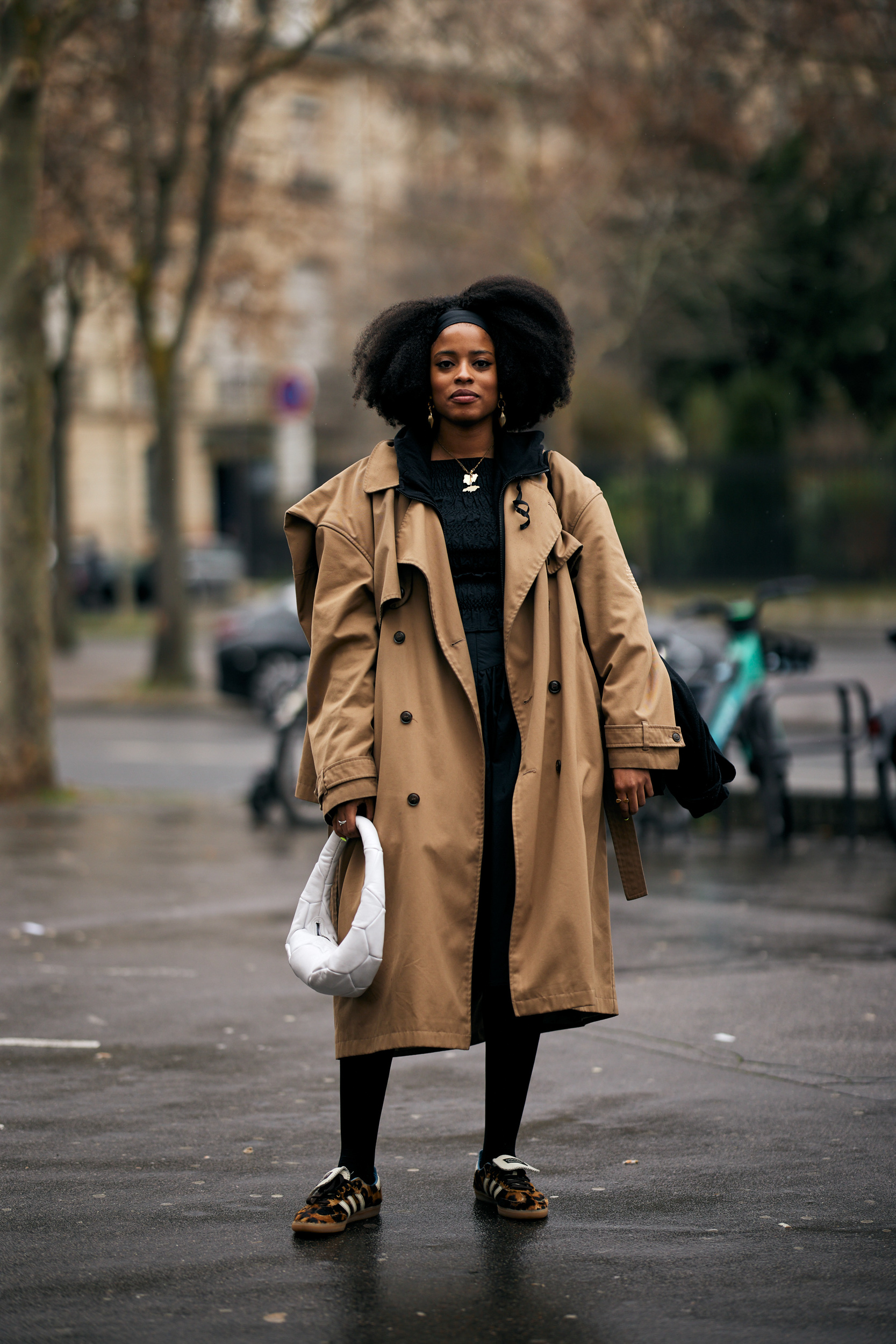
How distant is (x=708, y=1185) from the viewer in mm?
4180

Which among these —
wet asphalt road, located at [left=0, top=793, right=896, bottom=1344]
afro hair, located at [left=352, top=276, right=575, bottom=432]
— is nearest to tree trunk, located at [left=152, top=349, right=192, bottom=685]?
wet asphalt road, located at [left=0, top=793, right=896, bottom=1344]

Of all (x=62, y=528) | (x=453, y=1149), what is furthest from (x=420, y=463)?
(x=62, y=528)

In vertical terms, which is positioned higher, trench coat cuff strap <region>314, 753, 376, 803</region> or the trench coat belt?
trench coat cuff strap <region>314, 753, 376, 803</region>

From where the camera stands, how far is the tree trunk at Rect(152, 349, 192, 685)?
847 inches

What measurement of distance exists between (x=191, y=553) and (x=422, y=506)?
44249mm

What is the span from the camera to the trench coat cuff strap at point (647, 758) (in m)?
3.87

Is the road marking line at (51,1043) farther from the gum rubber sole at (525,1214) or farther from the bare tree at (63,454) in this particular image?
the bare tree at (63,454)

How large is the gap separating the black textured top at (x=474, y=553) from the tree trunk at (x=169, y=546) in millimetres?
17829

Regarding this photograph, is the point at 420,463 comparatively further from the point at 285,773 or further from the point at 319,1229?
the point at 285,773

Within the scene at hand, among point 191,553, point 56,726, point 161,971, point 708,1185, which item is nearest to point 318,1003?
point 161,971

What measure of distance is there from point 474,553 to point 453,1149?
4.86 feet

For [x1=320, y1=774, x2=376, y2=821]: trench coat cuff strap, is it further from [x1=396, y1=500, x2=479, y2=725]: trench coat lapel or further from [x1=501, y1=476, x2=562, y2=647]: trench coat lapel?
[x1=501, y1=476, x2=562, y2=647]: trench coat lapel

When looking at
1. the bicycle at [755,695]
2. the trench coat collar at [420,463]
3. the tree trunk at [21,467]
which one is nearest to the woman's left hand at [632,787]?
the trench coat collar at [420,463]

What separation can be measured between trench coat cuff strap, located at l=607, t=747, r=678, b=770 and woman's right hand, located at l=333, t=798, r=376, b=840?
52cm
